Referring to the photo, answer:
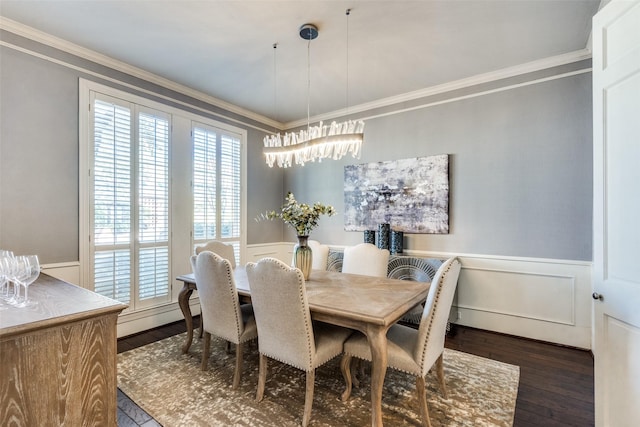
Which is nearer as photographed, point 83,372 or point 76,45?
point 83,372

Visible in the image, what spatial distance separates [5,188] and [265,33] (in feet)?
8.39

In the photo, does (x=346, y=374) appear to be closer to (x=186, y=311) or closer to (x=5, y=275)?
(x=186, y=311)

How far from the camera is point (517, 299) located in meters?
3.23

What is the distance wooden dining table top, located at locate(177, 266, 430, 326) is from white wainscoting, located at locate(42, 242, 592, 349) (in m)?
1.18

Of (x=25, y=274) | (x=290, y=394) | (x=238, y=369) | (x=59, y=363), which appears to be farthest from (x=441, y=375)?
(x=25, y=274)

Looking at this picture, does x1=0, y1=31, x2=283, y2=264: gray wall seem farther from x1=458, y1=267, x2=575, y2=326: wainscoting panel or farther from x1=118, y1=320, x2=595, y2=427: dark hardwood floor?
x1=458, y1=267, x2=575, y2=326: wainscoting panel

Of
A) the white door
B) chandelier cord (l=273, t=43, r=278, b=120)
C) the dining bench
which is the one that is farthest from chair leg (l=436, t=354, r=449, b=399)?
chandelier cord (l=273, t=43, r=278, b=120)

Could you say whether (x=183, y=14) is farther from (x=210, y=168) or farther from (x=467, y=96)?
(x=467, y=96)

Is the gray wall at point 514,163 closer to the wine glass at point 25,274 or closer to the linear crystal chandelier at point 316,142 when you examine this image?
the linear crystal chandelier at point 316,142

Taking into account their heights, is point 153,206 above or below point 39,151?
below

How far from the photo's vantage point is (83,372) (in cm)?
131

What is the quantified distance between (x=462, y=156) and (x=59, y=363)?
386 centimetres

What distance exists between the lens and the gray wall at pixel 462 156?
8.44 ft

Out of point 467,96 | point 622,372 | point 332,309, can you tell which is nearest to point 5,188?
point 332,309
